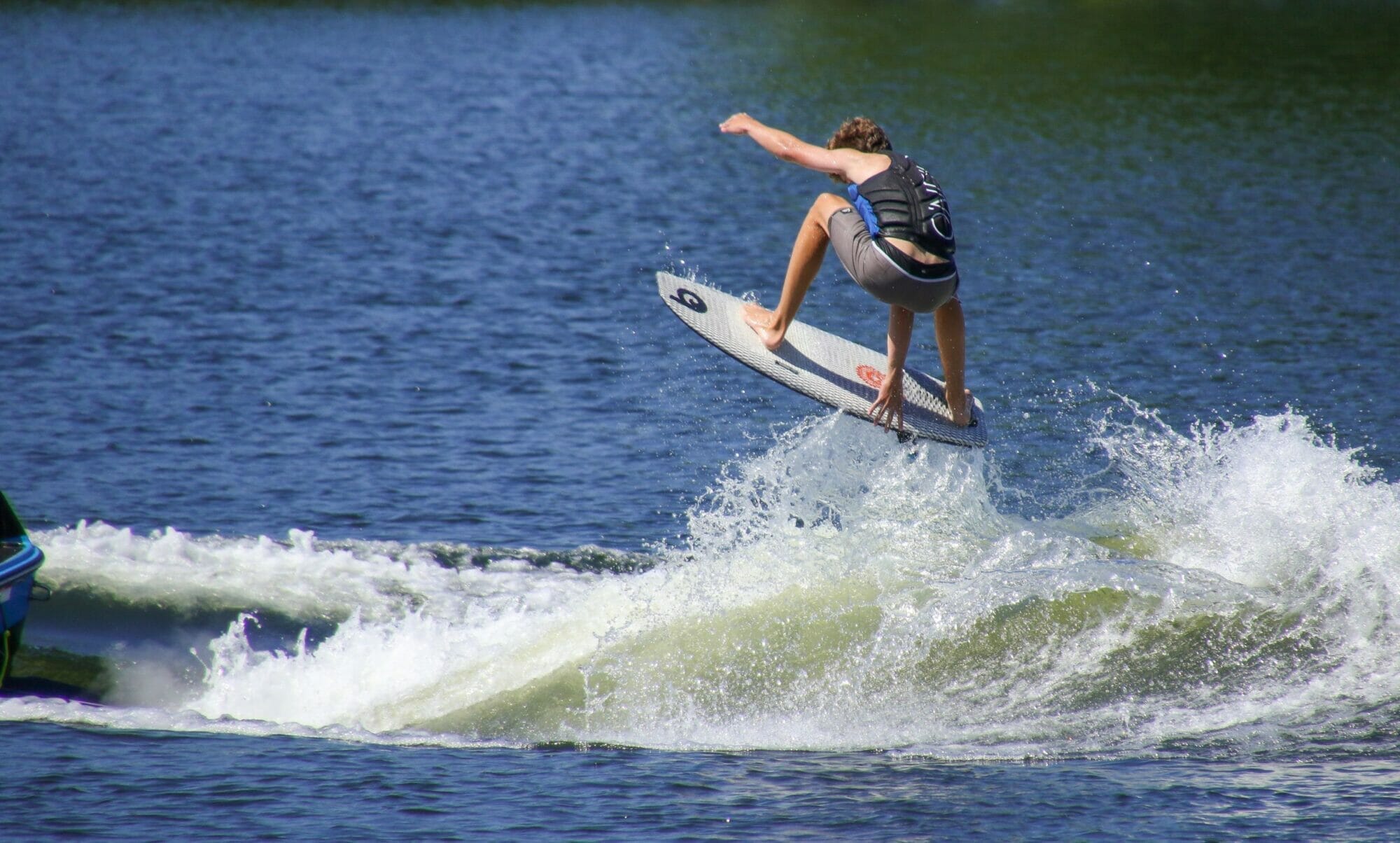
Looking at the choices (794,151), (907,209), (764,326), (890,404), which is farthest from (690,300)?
(907,209)

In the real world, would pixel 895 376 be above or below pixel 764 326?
below

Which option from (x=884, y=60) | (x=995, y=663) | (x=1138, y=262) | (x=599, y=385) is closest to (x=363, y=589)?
(x=995, y=663)

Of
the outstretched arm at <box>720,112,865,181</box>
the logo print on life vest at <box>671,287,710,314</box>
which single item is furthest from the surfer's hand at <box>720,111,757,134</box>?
the logo print on life vest at <box>671,287,710,314</box>

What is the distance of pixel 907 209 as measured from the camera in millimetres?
8523

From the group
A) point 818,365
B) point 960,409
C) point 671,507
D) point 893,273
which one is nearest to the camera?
point 893,273

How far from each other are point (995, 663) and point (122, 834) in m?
4.73

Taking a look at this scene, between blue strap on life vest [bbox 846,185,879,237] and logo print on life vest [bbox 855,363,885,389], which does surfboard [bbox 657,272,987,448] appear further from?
blue strap on life vest [bbox 846,185,879,237]

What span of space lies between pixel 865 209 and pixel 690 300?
5.40ft

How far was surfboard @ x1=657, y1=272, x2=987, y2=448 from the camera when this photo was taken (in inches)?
366

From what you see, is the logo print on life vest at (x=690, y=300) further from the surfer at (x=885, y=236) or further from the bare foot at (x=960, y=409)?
the bare foot at (x=960, y=409)

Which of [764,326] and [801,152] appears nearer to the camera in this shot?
[801,152]

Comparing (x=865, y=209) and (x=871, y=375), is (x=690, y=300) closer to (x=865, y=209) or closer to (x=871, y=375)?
(x=871, y=375)

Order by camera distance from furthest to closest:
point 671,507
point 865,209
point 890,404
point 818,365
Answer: point 671,507 → point 818,365 → point 890,404 → point 865,209

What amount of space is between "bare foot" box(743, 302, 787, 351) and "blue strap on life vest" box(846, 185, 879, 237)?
1104 millimetres
